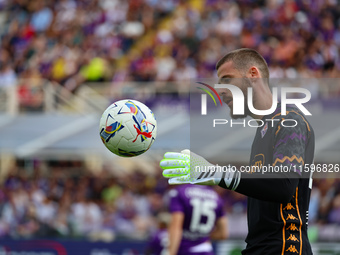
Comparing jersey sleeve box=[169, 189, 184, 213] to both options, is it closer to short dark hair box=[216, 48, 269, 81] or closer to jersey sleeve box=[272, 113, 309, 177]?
short dark hair box=[216, 48, 269, 81]

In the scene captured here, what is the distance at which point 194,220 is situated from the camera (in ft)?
25.7

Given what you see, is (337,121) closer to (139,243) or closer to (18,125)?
(139,243)

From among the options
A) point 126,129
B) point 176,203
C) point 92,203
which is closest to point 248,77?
point 126,129

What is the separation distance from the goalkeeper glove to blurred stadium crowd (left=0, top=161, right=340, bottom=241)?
7662mm

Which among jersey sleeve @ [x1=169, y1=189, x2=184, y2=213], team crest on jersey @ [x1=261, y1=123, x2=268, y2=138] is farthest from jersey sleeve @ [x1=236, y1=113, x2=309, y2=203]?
jersey sleeve @ [x1=169, y1=189, x2=184, y2=213]

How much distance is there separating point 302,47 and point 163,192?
4.82 meters

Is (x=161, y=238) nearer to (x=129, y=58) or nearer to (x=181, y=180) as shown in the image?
(x=181, y=180)

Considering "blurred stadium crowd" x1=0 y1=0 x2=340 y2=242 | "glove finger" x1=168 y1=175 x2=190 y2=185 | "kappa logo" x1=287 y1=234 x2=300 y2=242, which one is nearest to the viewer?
"glove finger" x1=168 y1=175 x2=190 y2=185

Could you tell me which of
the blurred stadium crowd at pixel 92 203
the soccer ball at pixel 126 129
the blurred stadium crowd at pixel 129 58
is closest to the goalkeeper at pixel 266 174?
the soccer ball at pixel 126 129

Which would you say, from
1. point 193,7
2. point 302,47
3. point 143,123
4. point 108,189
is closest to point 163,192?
point 108,189

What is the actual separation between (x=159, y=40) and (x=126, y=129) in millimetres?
12922

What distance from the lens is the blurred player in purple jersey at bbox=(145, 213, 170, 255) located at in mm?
8430

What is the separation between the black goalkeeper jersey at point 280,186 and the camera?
3.88 meters

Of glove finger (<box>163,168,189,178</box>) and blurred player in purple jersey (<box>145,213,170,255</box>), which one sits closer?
glove finger (<box>163,168,189,178</box>)
